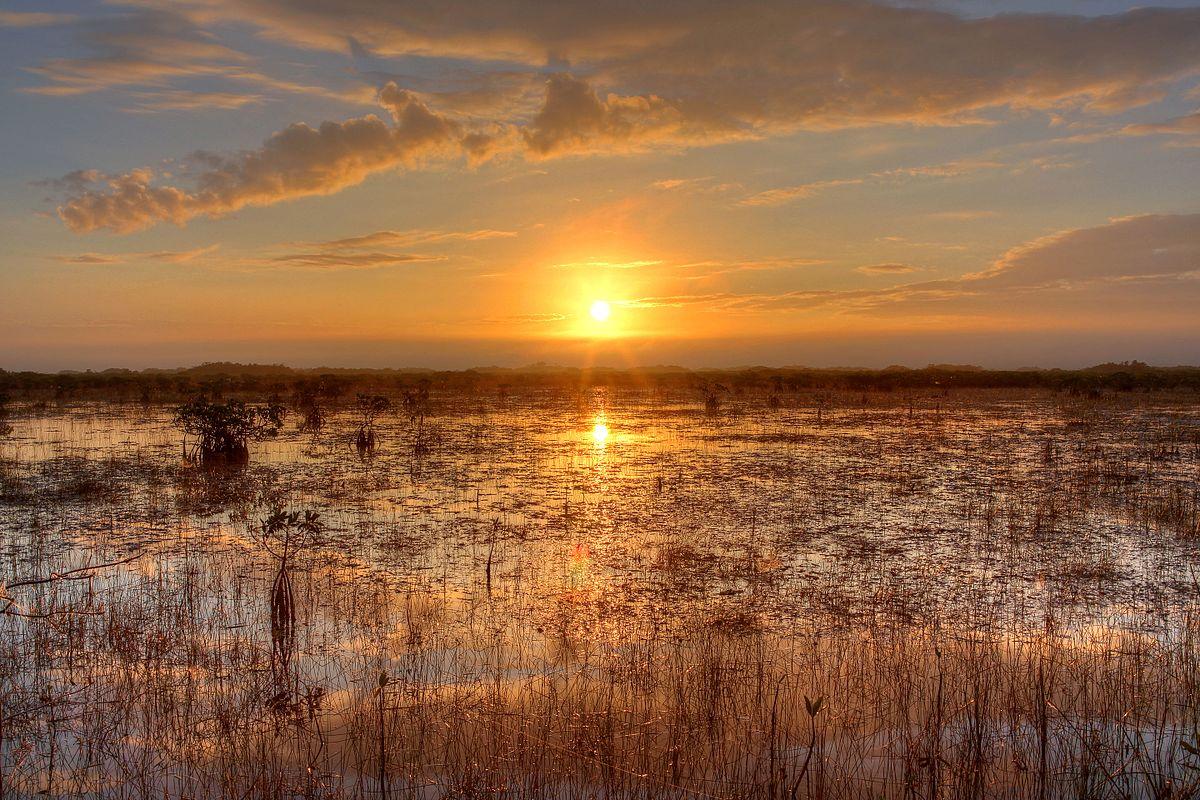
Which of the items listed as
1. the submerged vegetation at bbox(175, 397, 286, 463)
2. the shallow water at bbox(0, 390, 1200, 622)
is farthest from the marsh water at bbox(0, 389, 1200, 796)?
the submerged vegetation at bbox(175, 397, 286, 463)

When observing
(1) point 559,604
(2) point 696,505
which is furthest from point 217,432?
(1) point 559,604

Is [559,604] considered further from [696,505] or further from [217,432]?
[217,432]

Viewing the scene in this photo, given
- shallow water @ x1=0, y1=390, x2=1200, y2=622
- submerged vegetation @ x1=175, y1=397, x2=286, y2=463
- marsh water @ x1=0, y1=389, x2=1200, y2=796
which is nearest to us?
marsh water @ x1=0, y1=389, x2=1200, y2=796

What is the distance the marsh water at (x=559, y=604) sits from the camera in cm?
528

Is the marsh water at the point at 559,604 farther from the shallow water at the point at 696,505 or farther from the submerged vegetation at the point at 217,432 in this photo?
the submerged vegetation at the point at 217,432

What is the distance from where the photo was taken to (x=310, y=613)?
26.8ft

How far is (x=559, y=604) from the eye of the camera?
27.8 feet

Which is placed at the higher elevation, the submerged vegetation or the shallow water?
the submerged vegetation

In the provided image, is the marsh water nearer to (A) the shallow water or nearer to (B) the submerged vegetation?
(A) the shallow water

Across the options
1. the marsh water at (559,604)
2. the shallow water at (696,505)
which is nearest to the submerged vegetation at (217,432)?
the shallow water at (696,505)

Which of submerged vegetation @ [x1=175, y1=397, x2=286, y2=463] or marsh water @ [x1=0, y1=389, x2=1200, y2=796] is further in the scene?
submerged vegetation @ [x1=175, y1=397, x2=286, y2=463]

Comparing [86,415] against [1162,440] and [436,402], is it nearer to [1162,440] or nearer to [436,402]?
[436,402]

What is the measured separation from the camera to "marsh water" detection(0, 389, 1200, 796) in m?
5.28

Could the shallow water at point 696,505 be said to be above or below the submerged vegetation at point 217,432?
below
